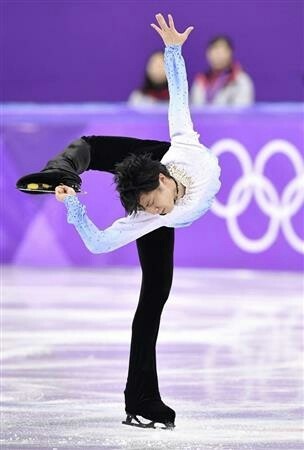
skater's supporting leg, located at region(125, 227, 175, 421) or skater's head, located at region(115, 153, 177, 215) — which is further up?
skater's head, located at region(115, 153, 177, 215)

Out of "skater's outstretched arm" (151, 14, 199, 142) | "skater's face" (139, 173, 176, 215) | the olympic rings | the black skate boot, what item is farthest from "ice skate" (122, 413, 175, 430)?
the olympic rings

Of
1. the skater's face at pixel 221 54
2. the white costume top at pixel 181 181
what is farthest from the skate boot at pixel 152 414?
the skater's face at pixel 221 54

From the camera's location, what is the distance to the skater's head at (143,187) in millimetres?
4156

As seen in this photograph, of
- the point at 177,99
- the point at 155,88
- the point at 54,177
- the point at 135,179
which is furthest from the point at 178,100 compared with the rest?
the point at 155,88

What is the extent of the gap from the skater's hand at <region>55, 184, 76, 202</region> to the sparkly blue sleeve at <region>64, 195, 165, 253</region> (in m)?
0.02

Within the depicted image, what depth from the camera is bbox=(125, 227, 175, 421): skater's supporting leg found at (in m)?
4.57

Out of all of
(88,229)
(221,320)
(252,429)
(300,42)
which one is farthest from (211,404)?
(300,42)

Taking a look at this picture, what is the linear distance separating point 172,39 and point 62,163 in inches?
25.7

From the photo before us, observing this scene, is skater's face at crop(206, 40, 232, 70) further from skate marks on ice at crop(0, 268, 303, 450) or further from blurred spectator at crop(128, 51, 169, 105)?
skate marks on ice at crop(0, 268, 303, 450)

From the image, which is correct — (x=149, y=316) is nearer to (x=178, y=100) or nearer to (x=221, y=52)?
(x=178, y=100)

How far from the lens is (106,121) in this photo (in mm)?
9914

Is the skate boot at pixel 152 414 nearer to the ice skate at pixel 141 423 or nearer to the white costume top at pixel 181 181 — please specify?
the ice skate at pixel 141 423

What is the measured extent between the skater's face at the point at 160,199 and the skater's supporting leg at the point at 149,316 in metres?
0.34

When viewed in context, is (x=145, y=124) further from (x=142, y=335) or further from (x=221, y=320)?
(x=142, y=335)
